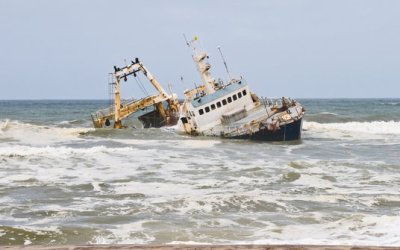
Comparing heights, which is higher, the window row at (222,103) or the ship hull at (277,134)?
the window row at (222,103)

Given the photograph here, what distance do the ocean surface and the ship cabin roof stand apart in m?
5.47

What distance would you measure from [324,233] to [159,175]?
8.60 meters

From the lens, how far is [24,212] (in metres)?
11.6

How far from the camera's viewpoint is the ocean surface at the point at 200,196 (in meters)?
9.57

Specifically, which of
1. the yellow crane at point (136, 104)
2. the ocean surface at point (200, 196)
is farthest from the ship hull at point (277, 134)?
the yellow crane at point (136, 104)

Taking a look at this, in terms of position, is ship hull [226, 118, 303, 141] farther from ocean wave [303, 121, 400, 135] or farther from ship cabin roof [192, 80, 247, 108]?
ocean wave [303, 121, 400, 135]

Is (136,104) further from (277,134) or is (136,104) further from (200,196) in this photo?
(200,196)

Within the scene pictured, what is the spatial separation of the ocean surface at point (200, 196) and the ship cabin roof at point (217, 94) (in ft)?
18.0

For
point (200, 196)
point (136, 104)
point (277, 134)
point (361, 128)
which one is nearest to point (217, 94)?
point (277, 134)

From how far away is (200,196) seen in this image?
1323cm

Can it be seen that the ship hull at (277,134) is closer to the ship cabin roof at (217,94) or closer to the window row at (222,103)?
the window row at (222,103)

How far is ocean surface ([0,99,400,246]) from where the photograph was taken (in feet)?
31.4

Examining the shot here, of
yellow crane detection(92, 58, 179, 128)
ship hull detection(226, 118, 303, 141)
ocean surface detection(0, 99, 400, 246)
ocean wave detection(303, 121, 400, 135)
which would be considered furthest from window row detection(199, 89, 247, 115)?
ocean wave detection(303, 121, 400, 135)

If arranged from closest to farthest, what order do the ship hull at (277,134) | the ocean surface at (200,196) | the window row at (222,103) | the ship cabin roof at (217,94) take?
the ocean surface at (200,196) < the ship hull at (277,134) < the ship cabin roof at (217,94) < the window row at (222,103)
